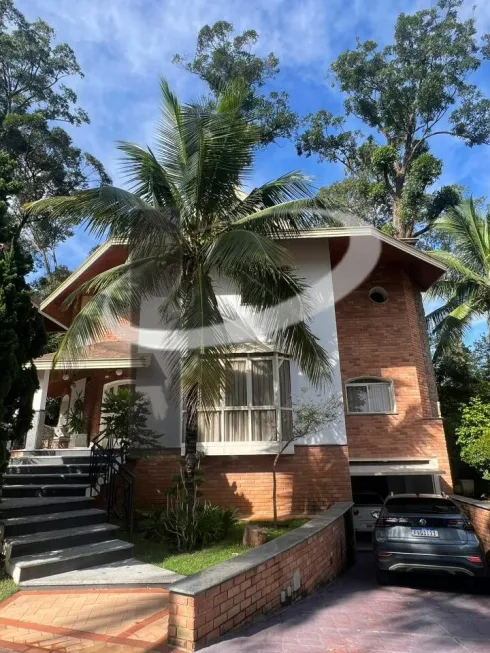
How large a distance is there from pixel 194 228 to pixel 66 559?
6.01 meters

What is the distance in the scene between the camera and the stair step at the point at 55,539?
19.0ft

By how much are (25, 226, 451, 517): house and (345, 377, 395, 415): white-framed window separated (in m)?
0.03

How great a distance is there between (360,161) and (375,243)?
16569mm

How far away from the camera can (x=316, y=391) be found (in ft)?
35.4

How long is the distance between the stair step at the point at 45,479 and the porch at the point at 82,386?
189 centimetres

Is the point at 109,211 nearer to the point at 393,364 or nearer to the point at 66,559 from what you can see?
the point at 66,559

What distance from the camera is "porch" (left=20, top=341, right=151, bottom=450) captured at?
35.9 ft

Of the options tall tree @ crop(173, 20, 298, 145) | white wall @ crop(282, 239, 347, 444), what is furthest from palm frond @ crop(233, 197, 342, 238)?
tall tree @ crop(173, 20, 298, 145)

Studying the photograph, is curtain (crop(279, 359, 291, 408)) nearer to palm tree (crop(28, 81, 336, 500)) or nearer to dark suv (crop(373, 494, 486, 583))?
palm tree (crop(28, 81, 336, 500))

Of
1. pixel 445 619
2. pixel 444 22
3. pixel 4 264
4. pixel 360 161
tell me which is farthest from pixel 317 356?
pixel 444 22

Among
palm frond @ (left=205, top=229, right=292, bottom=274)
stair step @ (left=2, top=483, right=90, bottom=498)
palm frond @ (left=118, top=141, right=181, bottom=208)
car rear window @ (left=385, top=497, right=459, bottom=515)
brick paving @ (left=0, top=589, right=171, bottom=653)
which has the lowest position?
brick paving @ (left=0, top=589, right=171, bottom=653)

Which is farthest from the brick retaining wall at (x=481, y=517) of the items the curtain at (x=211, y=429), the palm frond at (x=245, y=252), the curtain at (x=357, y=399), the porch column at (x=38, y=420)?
the porch column at (x=38, y=420)

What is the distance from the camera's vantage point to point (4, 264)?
6.43 meters

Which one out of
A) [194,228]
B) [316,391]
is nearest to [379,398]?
[316,391]
